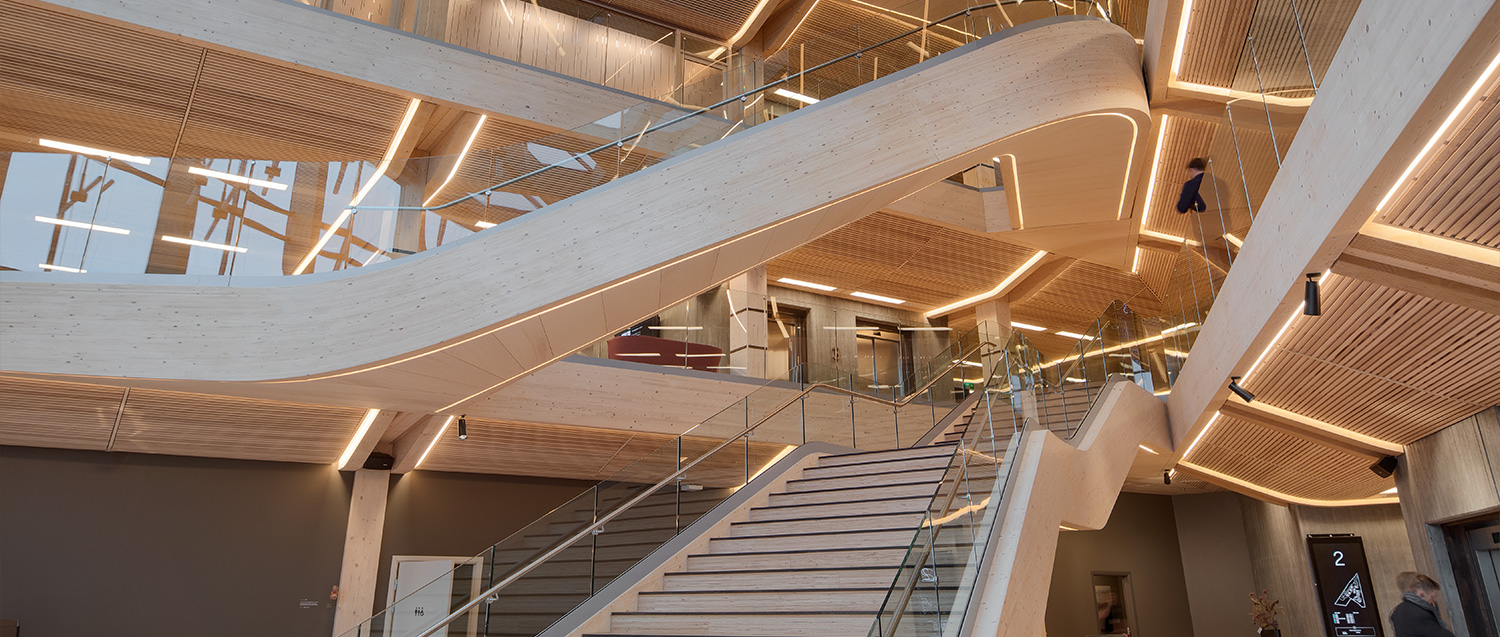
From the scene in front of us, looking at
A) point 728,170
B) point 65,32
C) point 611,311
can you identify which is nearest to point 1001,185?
point 728,170

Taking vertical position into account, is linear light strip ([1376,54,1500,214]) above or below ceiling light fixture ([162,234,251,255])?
below

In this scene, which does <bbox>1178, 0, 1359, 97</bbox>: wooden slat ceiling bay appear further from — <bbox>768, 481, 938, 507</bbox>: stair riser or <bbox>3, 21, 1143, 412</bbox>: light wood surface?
<bbox>768, 481, 938, 507</bbox>: stair riser

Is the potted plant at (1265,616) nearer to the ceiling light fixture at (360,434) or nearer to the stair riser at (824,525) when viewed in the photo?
the stair riser at (824,525)

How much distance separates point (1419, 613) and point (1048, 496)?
2.44 meters

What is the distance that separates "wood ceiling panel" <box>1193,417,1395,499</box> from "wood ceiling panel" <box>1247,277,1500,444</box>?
0.97 metres

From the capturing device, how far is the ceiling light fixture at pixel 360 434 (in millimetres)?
8055

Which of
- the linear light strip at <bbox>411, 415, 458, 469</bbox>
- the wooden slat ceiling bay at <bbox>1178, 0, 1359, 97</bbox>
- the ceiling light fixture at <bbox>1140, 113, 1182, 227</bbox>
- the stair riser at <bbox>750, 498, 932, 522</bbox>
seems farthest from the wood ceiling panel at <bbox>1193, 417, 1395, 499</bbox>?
the linear light strip at <bbox>411, 415, 458, 469</bbox>

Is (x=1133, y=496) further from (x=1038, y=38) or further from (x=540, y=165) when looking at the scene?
(x=540, y=165)

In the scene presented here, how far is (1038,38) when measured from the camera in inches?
347

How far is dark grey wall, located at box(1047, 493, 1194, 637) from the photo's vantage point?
14.1m

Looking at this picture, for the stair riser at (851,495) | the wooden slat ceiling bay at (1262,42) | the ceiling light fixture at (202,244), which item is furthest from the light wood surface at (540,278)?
the stair riser at (851,495)

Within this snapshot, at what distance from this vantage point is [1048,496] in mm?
6754

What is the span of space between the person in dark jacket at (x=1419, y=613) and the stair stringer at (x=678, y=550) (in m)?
4.42

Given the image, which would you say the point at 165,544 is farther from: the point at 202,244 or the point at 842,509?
the point at 842,509
